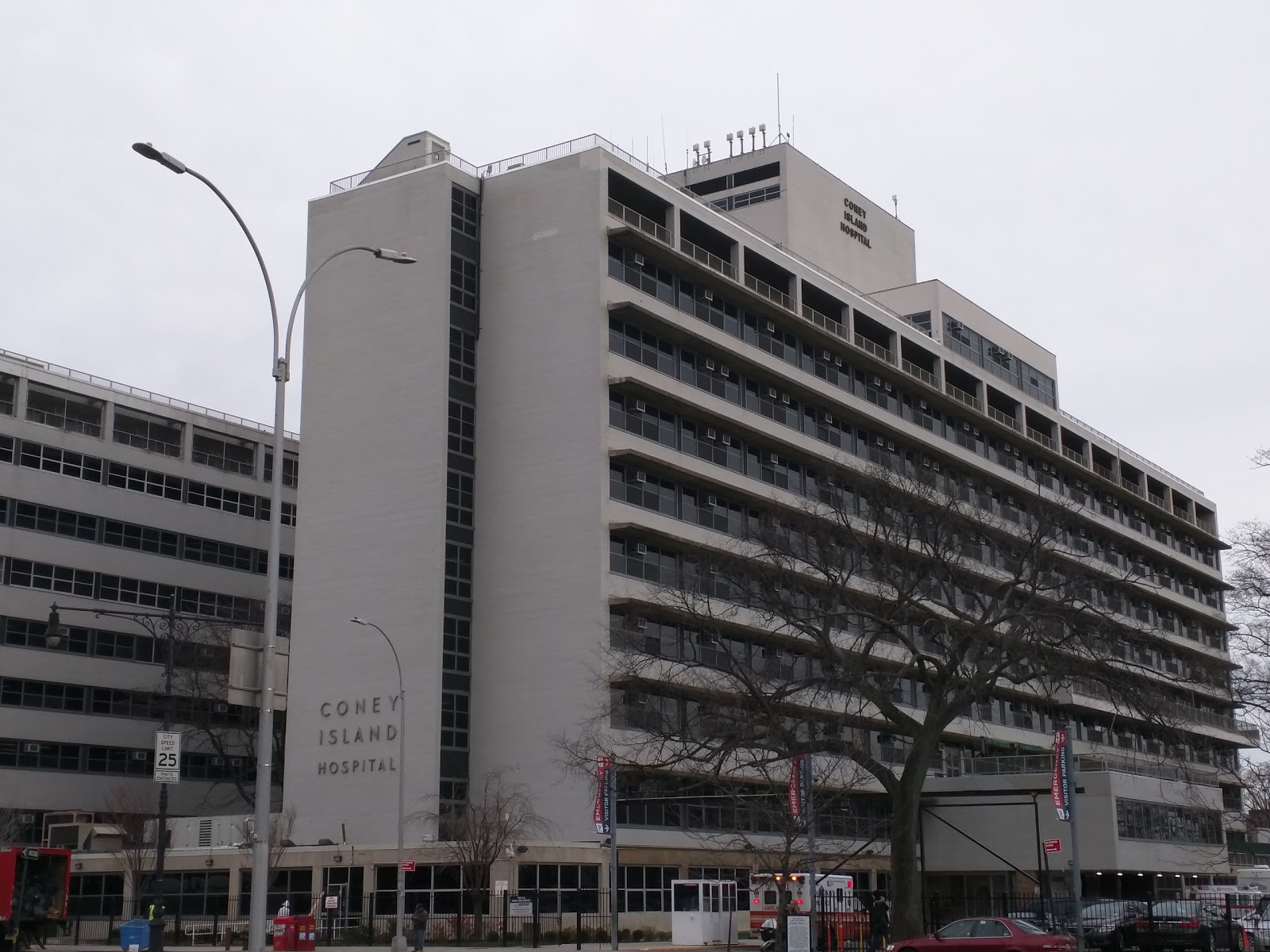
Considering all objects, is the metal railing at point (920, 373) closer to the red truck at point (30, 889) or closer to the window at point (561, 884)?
the window at point (561, 884)

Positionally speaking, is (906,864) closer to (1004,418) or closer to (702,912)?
(702,912)

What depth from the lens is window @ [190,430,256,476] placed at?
92.6 meters

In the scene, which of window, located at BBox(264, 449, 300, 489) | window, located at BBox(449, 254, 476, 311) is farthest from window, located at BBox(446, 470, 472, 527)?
window, located at BBox(264, 449, 300, 489)

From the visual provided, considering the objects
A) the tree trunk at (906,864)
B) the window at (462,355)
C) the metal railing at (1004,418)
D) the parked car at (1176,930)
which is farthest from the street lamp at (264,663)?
the metal railing at (1004,418)

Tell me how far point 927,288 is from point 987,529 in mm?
43907

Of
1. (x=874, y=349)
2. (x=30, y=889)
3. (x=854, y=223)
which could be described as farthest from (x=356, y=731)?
(x=854, y=223)

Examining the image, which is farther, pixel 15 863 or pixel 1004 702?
pixel 1004 702

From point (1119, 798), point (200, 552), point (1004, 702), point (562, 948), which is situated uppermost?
point (200, 552)

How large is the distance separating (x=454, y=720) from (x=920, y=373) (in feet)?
123

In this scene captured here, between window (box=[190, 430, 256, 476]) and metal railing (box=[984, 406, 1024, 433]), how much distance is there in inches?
1801

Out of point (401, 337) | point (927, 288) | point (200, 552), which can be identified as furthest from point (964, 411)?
point (200, 552)

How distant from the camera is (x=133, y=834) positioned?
70.9m

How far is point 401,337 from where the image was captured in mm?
69750

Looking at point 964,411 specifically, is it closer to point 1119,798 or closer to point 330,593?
point 1119,798
